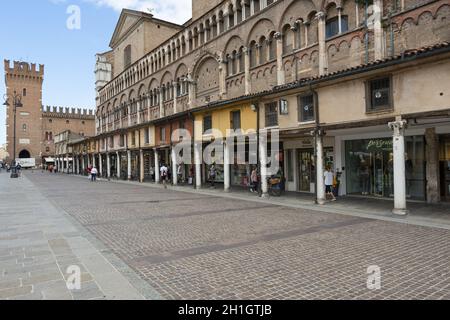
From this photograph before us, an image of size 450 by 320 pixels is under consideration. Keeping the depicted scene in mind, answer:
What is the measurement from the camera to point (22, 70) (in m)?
82.4

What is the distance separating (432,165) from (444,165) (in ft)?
1.47

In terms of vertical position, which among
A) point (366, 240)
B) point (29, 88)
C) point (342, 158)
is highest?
point (29, 88)

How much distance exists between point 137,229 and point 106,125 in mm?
47380

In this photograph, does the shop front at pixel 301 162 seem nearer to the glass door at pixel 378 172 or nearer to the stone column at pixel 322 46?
the glass door at pixel 378 172

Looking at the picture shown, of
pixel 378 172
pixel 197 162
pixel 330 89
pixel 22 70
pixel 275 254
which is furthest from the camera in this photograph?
pixel 22 70

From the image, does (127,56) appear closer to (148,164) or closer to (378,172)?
(148,164)

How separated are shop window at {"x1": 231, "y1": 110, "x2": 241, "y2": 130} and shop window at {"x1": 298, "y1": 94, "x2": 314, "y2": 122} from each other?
4.71 meters

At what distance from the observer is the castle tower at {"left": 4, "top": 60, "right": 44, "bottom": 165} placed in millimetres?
81312

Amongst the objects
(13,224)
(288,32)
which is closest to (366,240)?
(13,224)

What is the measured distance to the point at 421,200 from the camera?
1495 cm

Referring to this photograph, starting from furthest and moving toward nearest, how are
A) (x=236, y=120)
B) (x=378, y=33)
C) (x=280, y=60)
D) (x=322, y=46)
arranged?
(x=280, y=60) < (x=236, y=120) < (x=322, y=46) < (x=378, y=33)

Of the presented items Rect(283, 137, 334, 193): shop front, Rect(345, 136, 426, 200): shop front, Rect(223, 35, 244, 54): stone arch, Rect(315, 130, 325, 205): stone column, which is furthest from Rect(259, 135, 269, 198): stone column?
Rect(223, 35, 244, 54): stone arch

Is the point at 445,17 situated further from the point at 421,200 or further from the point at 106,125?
the point at 106,125

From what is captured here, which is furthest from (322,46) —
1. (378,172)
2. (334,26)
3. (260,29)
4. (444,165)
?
(444,165)
